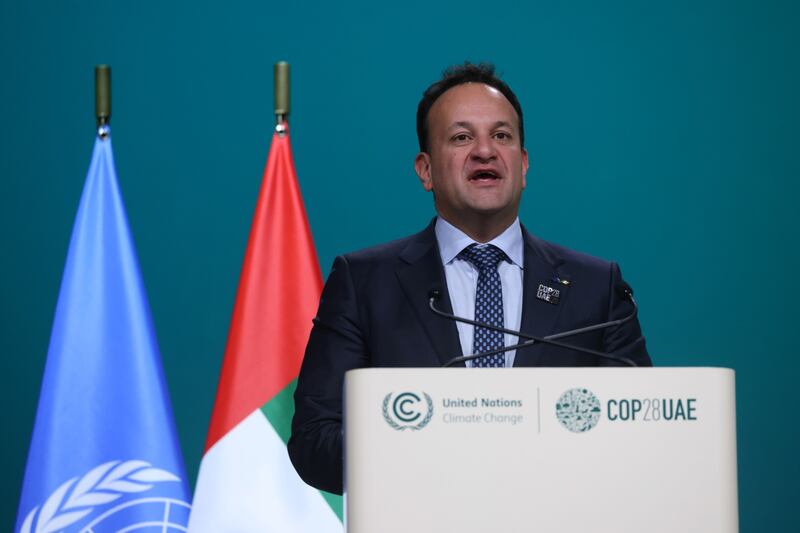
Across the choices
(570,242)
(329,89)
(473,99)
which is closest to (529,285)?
(473,99)

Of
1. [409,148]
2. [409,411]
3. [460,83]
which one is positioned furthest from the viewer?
[409,148]

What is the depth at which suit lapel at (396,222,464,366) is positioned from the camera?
1915 mm

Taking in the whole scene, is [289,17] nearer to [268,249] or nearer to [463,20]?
[463,20]

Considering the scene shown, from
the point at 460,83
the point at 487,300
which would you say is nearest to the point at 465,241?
the point at 487,300

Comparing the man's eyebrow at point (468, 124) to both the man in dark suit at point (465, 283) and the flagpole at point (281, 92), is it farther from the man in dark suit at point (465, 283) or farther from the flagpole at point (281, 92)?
the flagpole at point (281, 92)

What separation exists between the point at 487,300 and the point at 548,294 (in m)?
0.11

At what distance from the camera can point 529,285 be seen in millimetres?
1985

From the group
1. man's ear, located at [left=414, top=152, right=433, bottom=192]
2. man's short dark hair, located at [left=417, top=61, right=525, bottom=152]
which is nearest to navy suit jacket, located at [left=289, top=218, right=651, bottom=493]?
man's ear, located at [left=414, top=152, right=433, bottom=192]

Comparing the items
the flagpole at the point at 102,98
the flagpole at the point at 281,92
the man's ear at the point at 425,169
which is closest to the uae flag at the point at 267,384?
the flagpole at the point at 281,92

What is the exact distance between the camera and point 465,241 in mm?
2066

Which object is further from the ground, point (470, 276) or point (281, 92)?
point (281, 92)

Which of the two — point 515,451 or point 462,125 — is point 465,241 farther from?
point 515,451

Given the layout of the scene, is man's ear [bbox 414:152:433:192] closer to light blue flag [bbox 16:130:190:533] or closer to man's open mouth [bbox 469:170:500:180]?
man's open mouth [bbox 469:170:500:180]

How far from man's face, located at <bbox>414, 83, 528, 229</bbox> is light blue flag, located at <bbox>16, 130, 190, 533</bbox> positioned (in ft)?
3.50
